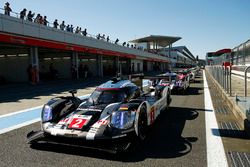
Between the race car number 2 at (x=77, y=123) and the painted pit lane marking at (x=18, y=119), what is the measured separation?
231cm

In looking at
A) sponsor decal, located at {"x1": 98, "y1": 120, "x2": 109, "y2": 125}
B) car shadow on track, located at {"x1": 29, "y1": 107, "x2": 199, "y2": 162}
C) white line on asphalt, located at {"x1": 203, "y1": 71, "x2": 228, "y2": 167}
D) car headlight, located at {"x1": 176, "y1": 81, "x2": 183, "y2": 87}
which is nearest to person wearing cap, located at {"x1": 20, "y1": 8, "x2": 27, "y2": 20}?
car headlight, located at {"x1": 176, "y1": 81, "x2": 183, "y2": 87}

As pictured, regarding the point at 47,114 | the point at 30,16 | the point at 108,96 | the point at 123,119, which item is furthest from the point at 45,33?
the point at 123,119

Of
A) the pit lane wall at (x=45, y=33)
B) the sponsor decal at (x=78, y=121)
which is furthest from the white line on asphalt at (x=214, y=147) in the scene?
the pit lane wall at (x=45, y=33)

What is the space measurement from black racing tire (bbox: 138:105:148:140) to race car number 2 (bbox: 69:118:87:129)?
114 centimetres

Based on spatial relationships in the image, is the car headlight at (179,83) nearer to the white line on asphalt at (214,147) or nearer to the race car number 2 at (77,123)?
the white line on asphalt at (214,147)

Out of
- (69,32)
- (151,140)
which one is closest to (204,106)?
(151,140)

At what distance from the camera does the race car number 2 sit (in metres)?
4.35

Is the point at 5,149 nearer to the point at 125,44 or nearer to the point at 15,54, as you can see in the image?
the point at 15,54

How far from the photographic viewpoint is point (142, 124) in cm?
500

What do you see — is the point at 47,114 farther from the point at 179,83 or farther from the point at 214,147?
the point at 179,83

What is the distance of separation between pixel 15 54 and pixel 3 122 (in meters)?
20.2

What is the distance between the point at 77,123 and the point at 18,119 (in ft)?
11.6

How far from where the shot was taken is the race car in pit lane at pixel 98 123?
4172mm

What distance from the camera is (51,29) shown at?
72.5ft
